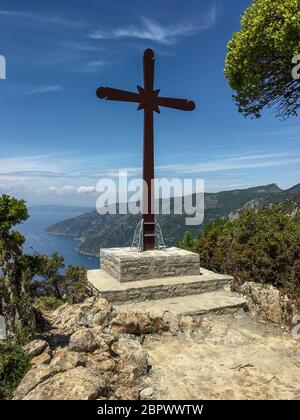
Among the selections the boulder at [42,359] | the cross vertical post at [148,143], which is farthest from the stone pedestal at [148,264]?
the boulder at [42,359]

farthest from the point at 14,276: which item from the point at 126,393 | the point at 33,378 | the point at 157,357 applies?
the point at 157,357

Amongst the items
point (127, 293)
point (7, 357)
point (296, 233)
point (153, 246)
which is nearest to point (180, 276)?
point (153, 246)

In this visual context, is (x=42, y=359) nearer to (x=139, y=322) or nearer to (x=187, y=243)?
(x=139, y=322)

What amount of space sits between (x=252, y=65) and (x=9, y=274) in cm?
999

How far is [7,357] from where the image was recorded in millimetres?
5055

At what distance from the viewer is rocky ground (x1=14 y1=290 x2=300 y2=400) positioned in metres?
4.62

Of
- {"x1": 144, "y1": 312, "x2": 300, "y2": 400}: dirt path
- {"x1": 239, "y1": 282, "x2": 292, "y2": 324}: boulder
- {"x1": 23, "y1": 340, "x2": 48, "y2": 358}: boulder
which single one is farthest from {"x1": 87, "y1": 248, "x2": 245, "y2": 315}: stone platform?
{"x1": 23, "y1": 340, "x2": 48, "y2": 358}: boulder

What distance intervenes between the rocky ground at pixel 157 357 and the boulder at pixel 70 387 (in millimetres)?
11

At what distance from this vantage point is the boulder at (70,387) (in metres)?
4.12

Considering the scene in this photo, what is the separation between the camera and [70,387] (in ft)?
13.9

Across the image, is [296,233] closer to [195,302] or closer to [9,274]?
[195,302]

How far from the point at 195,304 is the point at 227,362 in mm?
2658

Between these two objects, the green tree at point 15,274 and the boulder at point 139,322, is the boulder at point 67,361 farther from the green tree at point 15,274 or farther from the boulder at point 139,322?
the boulder at point 139,322

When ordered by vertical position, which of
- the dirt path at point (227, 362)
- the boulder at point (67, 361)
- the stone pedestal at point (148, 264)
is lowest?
the dirt path at point (227, 362)
